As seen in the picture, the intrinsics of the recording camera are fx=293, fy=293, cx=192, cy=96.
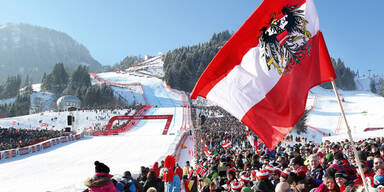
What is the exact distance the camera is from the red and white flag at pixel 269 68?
166 inches

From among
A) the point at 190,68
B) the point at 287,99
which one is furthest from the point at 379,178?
the point at 190,68

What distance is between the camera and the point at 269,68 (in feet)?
14.3

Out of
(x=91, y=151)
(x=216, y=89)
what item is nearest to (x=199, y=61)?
(x=91, y=151)

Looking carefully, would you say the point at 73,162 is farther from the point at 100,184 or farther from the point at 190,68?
the point at 190,68

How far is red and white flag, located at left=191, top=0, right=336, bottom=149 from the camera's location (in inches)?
166

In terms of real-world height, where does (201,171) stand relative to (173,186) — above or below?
below

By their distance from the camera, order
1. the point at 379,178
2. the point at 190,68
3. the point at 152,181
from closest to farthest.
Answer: the point at 379,178
the point at 152,181
the point at 190,68

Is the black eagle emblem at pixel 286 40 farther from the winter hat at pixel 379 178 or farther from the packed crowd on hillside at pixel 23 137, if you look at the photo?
the packed crowd on hillside at pixel 23 137

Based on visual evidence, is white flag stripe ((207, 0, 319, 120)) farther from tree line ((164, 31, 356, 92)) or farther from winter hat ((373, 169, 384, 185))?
tree line ((164, 31, 356, 92))

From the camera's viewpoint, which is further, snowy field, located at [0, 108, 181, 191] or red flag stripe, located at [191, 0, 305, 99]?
snowy field, located at [0, 108, 181, 191]

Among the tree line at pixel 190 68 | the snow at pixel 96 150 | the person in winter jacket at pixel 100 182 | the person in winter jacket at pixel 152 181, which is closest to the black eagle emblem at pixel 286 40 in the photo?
the person in winter jacket at pixel 100 182

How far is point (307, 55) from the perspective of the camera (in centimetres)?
429

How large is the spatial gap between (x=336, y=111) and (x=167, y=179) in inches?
2450

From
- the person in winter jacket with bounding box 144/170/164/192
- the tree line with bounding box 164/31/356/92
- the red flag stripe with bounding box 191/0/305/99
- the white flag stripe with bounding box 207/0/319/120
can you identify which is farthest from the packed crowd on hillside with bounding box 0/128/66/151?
the tree line with bounding box 164/31/356/92
